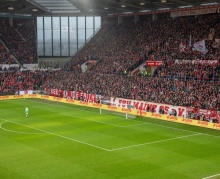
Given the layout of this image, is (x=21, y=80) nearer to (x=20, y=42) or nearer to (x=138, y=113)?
(x=20, y=42)

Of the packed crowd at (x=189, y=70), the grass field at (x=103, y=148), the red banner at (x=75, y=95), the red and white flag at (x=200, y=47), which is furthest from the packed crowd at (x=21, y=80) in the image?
the red and white flag at (x=200, y=47)

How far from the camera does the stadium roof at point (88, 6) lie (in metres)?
53.5

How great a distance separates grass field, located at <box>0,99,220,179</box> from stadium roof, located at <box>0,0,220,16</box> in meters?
20.0

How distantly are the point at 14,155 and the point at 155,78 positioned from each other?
27.3 meters

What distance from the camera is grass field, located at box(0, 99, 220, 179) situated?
2169 centimetres

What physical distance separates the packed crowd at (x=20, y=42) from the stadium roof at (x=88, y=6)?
6.65 meters

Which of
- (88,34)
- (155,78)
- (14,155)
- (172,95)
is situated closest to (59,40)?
(88,34)

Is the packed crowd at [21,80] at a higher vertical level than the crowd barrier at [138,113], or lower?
higher

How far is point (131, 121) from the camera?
38.8 m

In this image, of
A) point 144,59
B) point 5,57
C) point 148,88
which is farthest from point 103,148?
point 5,57

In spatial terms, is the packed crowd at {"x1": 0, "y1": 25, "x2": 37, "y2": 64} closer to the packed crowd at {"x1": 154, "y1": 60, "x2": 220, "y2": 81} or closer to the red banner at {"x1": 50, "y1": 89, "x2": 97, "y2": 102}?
the red banner at {"x1": 50, "y1": 89, "x2": 97, "y2": 102}

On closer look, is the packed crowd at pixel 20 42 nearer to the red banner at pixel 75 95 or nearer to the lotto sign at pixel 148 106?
the red banner at pixel 75 95

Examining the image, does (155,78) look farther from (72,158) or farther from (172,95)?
(72,158)

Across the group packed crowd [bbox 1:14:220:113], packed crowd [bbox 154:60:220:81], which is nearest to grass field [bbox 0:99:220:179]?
packed crowd [bbox 1:14:220:113]
